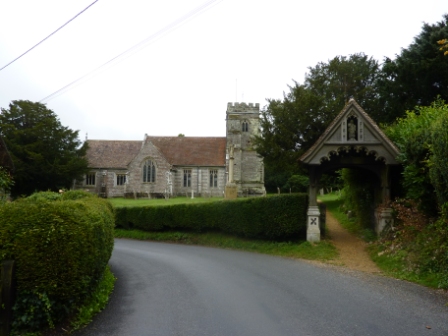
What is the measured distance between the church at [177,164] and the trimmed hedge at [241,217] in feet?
74.9

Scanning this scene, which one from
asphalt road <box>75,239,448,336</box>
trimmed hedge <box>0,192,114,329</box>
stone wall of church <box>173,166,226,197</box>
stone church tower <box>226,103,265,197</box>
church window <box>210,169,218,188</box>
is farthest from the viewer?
stone church tower <box>226,103,265,197</box>

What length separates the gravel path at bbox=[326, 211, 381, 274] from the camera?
12.2m

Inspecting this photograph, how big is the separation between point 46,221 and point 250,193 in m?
46.1

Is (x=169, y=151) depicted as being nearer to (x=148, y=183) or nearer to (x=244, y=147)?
(x=148, y=183)

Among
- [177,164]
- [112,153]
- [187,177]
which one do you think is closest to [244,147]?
[187,177]

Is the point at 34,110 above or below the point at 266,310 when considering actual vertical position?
above

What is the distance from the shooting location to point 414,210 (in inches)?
485

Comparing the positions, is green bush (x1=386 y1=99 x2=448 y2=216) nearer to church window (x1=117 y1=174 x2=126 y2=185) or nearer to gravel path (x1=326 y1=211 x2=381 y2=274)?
gravel path (x1=326 y1=211 x2=381 y2=274)

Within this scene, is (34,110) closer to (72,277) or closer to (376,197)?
(376,197)

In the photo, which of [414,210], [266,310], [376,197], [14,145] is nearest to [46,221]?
[266,310]

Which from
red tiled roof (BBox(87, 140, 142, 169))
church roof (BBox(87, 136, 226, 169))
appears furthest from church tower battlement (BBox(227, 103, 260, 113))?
red tiled roof (BBox(87, 140, 142, 169))

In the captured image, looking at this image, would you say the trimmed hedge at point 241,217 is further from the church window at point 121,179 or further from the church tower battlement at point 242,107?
the church tower battlement at point 242,107

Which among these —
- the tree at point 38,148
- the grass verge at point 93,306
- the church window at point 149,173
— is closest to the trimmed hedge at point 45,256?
the grass verge at point 93,306

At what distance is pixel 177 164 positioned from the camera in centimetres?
4872
